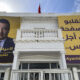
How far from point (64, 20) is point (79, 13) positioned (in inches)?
58.8

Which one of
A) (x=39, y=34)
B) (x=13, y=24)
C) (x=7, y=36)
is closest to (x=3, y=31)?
(x=7, y=36)

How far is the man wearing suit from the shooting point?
7594 mm

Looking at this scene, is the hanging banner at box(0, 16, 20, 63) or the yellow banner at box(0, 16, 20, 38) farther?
the yellow banner at box(0, 16, 20, 38)

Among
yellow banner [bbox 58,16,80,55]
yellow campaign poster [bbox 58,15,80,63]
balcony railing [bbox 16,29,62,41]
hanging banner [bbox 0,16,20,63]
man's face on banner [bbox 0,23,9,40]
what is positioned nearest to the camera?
balcony railing [bbox 16,29,62,41]

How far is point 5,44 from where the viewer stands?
8.23m

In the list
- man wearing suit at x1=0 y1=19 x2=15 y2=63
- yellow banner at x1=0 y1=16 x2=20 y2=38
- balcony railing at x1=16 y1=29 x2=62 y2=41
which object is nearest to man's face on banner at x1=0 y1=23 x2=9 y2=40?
man wearing suit at x1=0 y1=19 x2=15 y2=63

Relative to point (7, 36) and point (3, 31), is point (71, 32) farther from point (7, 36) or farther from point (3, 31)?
point (3, 31)

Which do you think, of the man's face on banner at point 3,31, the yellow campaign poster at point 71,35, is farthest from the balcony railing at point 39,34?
the man's face on banner at point 3,31

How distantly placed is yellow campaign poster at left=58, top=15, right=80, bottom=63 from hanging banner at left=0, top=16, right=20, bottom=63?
12.1 ft

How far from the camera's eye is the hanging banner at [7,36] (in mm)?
7656

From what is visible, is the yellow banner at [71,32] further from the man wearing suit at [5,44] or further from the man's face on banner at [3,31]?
the man's face on banner at [3,31]

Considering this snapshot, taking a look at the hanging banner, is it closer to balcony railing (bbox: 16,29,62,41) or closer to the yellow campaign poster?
balcony railing (bbox: 16,29,62,41)

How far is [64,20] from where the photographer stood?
353 inches

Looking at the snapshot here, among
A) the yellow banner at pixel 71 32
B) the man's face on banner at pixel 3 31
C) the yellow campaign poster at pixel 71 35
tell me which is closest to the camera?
the yellow campaign poster at pixel 71 35
